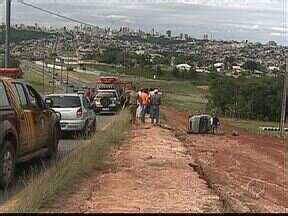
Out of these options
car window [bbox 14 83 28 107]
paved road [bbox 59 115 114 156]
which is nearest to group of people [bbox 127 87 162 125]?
paved road [bbox 59 115 114 156]

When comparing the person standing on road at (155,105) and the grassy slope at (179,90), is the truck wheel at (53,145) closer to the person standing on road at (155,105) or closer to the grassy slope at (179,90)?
the person standing on road at (155,105)

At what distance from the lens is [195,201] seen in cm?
985

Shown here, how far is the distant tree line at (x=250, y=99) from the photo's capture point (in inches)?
3189

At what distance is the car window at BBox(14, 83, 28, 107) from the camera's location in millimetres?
12188

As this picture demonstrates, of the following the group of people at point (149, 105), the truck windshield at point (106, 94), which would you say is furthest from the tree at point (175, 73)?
the group of people at point (149, 105)

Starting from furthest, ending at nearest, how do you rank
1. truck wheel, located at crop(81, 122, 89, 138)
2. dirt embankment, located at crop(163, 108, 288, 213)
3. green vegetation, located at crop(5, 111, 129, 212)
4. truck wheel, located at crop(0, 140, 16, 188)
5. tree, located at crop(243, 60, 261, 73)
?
1. tree, located at crop(243, 60, 261, 73)
2. truck wheel, located at crop(81, 122, 89, 138)
3. dirt embankment, located at crop(163, 108, 288, 213)
4. truck wheel, located at crop(0, 140, 16, 188)
5. green vegetation, located at crop(5, 111, 129, 212)

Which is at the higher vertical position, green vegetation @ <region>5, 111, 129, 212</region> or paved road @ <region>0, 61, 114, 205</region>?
green vegetation @ <region>5, 111, 129, 212</region>

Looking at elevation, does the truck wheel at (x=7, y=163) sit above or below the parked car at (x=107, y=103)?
above

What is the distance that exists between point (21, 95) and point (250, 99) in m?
70.4

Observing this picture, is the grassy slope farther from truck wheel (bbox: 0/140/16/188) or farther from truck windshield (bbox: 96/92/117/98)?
truck wheel (bbox: 0/140/16/188)

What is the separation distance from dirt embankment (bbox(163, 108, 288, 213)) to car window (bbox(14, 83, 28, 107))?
12.7 feet

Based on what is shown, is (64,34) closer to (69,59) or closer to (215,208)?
(69,59)

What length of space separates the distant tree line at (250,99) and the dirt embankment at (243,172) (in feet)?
178

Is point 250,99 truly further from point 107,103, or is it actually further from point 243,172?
point 243,172
